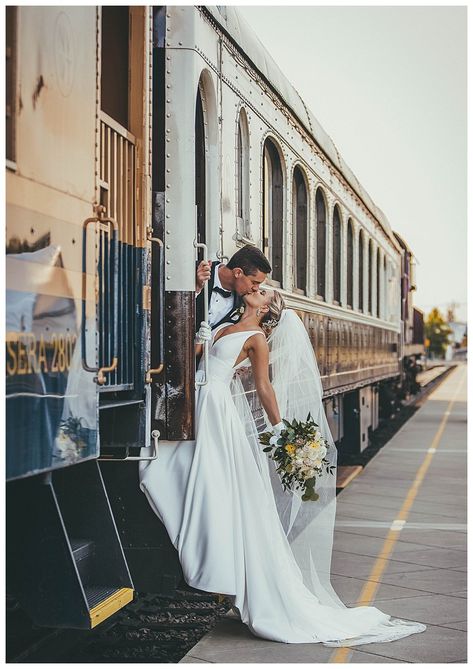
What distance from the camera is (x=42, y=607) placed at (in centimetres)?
428

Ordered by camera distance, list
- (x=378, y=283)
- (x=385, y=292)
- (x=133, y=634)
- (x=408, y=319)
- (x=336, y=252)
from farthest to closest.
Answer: (x=408, y=319) < (x=385, y=292) < (x=378, y=283) < (x=336, y=252) < (x=133, y=634)

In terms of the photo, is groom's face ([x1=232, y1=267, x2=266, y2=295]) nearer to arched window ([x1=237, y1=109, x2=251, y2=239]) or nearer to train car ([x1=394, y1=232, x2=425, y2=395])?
arched window ([x1=237, y1=109, x2=251, y2=239])

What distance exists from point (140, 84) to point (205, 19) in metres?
0.82

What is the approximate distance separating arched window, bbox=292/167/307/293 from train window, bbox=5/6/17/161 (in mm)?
5331

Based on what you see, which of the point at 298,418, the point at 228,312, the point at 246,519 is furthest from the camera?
the point at 298,418

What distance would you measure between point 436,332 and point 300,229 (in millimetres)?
100504

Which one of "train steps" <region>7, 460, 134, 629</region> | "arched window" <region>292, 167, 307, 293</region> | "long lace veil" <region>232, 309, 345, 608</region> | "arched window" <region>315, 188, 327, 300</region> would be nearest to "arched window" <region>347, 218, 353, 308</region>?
"arched window" <region>315, 188, 327, 300</region>

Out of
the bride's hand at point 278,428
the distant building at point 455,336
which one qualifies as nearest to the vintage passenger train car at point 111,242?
the bride's hand at point 278,428

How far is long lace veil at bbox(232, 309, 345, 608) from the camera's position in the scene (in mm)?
6156

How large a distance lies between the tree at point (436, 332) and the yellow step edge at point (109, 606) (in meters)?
103

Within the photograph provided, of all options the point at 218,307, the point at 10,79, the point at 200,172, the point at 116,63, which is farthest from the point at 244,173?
the point at 10,79

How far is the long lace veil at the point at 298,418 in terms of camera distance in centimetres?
616

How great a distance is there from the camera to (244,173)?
22.3ft

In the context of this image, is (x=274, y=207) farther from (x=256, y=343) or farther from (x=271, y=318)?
(x=256, y=343)
